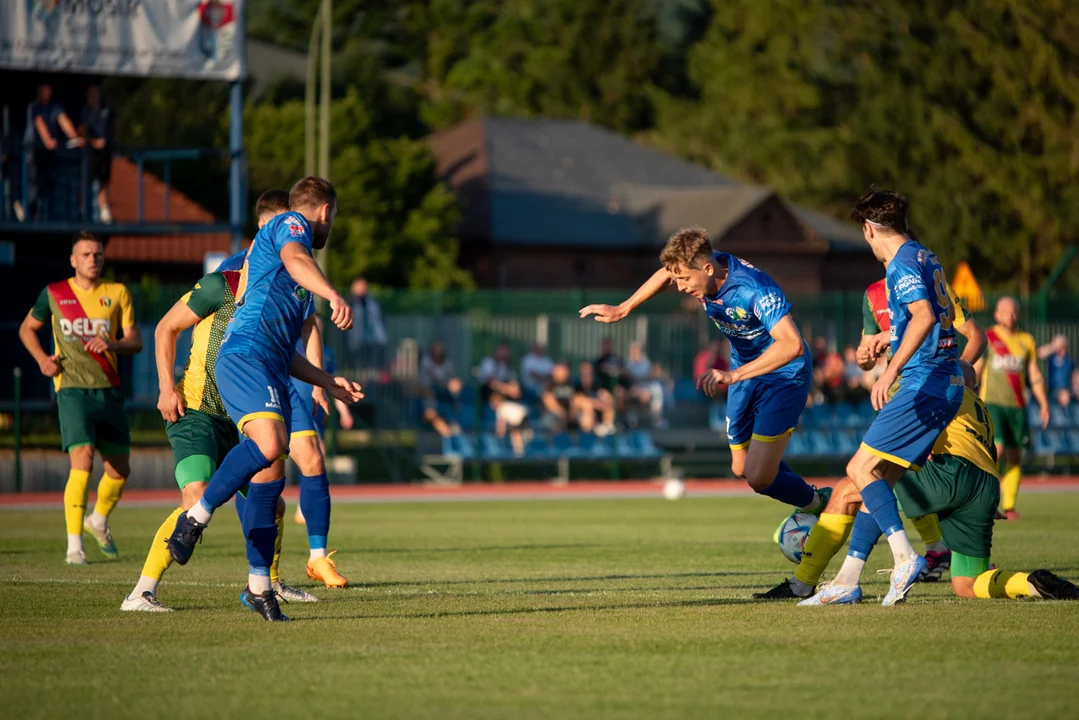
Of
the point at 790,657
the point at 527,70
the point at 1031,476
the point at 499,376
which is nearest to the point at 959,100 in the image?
the point at 527,70

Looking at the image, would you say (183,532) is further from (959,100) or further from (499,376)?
(959,100)

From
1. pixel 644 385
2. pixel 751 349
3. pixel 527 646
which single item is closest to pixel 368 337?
pixel 644 385

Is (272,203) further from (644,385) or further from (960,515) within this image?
(644,385)

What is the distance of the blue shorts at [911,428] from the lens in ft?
27.2

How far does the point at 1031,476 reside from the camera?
2691 centimetres

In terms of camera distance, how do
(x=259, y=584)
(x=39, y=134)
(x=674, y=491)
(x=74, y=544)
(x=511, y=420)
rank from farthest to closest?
(x=511, y=420), (x=39, y=134), (x=674, y=491), (x=74, y=544), (x=259, y=584)

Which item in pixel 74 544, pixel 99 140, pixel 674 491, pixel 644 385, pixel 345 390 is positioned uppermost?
pixel 99 140

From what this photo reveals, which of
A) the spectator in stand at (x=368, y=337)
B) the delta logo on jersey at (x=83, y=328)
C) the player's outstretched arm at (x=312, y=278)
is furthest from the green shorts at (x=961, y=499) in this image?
the spectator in stand at (x=368, y=337)

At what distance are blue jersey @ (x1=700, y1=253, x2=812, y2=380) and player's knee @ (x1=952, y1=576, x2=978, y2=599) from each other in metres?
1.67

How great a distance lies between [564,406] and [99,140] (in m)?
8.18

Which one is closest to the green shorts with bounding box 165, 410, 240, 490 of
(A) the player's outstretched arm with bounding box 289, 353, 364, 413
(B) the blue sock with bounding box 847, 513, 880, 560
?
(A) the player's outstretched arm with bounding box 289, 353, 364, 413

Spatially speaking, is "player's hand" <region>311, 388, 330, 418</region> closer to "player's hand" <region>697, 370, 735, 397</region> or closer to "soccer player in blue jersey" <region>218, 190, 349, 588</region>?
"soccer player in blue jersey" <region>218, 190, 349, 588</region>

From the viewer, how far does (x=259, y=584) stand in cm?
780

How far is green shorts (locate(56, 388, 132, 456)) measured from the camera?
11.7m
